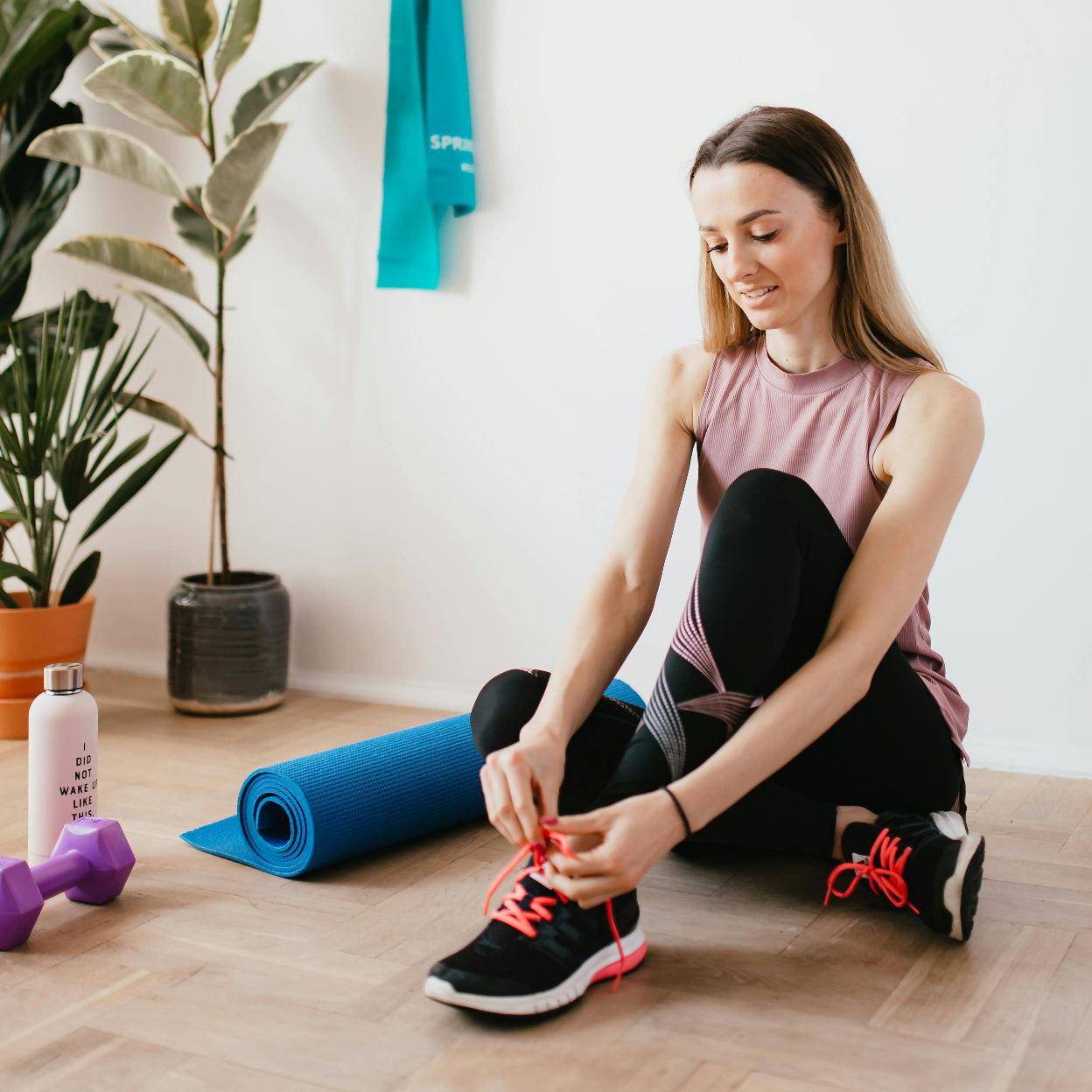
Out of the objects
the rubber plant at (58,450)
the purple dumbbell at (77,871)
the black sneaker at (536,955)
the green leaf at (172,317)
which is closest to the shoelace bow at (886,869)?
the black sneaker at (536,955)

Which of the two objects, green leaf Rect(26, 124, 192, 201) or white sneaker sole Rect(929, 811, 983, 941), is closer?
white sneaker sole Rect(929, 811, 983, 941)

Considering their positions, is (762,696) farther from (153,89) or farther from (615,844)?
(153,89)

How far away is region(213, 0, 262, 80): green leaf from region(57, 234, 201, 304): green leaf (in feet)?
1.17

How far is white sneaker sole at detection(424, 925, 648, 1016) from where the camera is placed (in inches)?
47.4

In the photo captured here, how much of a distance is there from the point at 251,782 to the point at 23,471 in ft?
3.19

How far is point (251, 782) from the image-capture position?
169 centimetres

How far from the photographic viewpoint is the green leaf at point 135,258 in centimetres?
247

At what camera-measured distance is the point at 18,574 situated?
2.35 metres

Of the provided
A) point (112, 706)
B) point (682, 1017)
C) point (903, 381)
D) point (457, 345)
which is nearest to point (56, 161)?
point (457, 345)

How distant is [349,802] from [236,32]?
1581 mm

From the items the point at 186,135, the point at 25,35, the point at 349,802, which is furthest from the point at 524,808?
the point at 25,35

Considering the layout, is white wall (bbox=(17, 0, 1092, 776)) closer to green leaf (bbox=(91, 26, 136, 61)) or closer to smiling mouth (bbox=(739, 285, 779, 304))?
green leaf (bbox=(91, 26, 136, 61))

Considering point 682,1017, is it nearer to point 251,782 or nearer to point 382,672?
point 251,782

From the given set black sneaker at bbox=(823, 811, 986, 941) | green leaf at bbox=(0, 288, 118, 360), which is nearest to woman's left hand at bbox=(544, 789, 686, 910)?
black sneaker at bbox=(823, 811, 986, 941)
